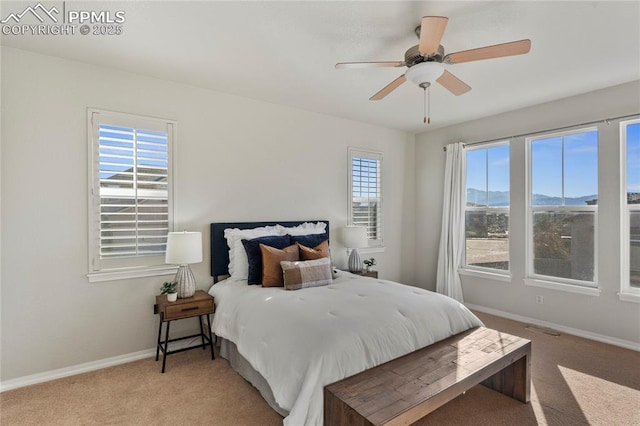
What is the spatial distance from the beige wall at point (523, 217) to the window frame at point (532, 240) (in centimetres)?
5

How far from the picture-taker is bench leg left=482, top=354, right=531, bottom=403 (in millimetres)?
2287

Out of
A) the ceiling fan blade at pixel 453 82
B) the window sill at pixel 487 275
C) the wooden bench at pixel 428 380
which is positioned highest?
the ceiling fan blade at pixel 453 82

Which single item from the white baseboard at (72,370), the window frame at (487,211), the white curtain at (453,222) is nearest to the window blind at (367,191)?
the white curtain at (453,222)

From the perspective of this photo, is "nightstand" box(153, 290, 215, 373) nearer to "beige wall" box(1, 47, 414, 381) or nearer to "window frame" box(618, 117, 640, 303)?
"beige wall" box(1, 47, 414, 381)

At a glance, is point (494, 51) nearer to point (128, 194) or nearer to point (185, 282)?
point (185, 282)

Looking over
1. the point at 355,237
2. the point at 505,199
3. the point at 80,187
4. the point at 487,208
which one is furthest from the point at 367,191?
the point at 80,187

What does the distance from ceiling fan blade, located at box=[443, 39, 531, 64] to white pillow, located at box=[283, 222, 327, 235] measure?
7.64 feet

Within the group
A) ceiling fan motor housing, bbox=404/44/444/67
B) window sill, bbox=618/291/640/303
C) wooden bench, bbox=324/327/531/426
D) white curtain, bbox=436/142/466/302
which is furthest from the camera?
white curtain, bbox=436/142/466/302

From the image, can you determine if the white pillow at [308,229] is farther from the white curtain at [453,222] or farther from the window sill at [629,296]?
the window sill at [629,296]

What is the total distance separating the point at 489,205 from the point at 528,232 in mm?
625

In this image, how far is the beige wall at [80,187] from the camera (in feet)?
8.39

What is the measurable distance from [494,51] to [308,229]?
2598mm

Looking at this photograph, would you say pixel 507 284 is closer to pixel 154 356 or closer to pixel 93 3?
pixel 154 356

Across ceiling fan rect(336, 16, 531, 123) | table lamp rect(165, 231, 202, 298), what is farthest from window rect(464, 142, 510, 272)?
table lamp rect(165, 231, 202, 298)
